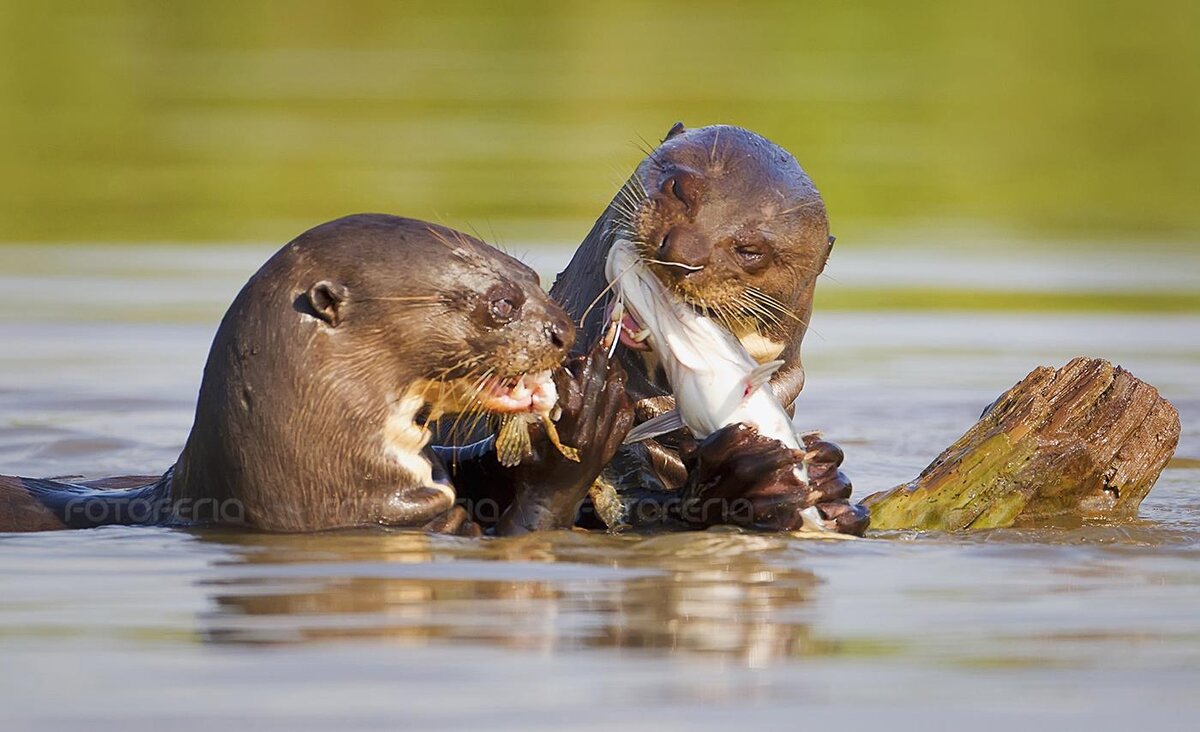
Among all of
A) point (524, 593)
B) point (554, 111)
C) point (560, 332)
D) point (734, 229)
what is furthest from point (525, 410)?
point (554, 111)

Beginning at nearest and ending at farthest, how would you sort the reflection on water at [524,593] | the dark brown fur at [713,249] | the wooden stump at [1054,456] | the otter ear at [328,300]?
1. the reflection on water at [524,593]
2. the otter ear at [328,300]
3. the dark brown fur at [713,249]
4. the wooden stump at [1054,456]

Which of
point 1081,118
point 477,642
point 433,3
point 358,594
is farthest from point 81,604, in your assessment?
point 433,3

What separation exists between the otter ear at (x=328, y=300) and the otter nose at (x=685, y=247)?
0.90 metres

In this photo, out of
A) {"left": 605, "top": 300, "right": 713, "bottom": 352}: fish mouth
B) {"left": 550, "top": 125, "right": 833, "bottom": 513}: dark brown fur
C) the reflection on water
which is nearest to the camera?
A: the reflection on water

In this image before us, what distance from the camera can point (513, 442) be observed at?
545 cm

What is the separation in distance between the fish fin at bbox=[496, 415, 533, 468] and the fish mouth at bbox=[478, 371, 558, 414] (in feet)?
0.09

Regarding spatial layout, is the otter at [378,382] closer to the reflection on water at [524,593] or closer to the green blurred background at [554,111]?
the reflection on water at [524,593]

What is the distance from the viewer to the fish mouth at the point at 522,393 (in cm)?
541

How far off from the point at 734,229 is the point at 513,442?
94 cm

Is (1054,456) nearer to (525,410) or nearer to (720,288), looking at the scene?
(720,288)

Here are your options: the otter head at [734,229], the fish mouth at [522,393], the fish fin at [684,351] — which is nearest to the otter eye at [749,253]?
the otter head at [734,229]

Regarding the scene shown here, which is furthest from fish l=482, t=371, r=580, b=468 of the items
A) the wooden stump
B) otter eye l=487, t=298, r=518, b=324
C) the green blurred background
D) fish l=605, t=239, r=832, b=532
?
the green blurred background

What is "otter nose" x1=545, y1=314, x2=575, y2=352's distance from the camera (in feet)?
17.8

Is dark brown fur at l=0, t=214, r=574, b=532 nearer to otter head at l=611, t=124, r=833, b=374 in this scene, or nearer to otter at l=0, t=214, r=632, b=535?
otter at l=0, t=214, r=632, b=535
